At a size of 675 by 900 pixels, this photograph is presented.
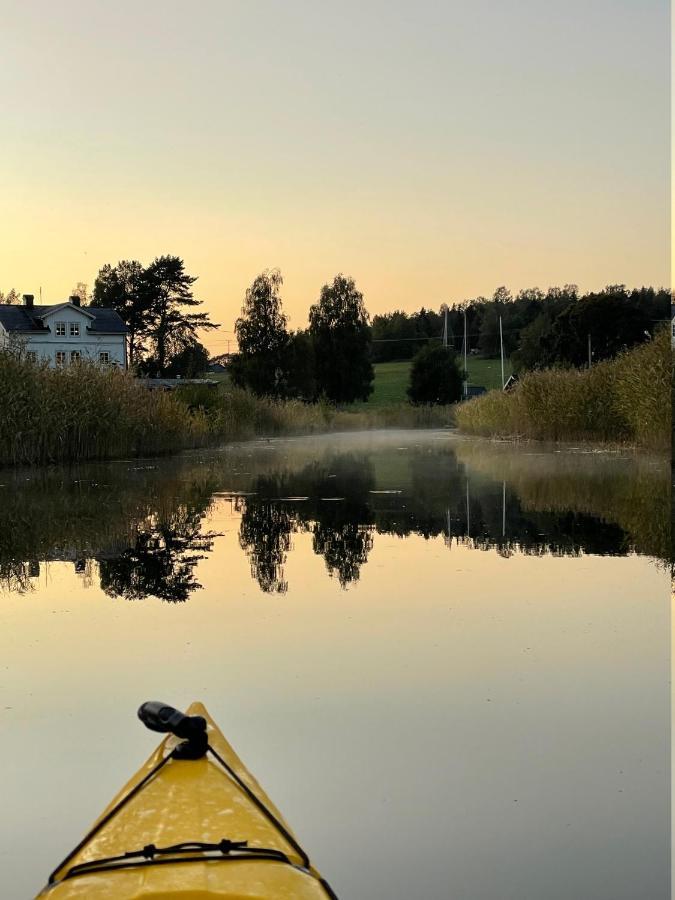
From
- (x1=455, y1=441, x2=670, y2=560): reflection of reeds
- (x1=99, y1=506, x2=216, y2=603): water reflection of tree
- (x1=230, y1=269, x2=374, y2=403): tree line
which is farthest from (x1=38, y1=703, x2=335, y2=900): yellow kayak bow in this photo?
(x1=230, y1=269, x2=374, y2=403): tree line

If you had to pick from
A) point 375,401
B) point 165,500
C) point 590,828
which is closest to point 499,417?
point 165,500

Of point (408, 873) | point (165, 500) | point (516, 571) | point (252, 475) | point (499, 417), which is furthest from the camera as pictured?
point (499, 417)

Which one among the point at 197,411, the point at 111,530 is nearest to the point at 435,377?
the point at 197,411

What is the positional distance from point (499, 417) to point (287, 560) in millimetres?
24615

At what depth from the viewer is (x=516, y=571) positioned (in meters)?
8.33

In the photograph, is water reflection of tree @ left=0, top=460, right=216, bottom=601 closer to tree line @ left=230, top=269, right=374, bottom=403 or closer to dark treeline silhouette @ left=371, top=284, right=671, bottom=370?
dark treeline silhouette @ left=371, top=284, right=671, bottom=370

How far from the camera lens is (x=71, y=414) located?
20.7 meters

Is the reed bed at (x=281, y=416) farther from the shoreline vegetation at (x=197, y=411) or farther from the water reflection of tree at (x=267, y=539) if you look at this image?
the water reflection of tree at (x=267, y=539)

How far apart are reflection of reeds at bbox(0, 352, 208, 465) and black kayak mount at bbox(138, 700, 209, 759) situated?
1682 cm

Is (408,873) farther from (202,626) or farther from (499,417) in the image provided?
(499,417)

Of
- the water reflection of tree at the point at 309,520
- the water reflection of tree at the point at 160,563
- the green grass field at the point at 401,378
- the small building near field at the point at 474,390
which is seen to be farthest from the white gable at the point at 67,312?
the water reflection of tree at the point at 160,563

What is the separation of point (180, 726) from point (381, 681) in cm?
207

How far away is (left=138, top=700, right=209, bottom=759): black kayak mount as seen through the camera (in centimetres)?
324

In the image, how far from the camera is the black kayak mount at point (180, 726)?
3.24 metres
